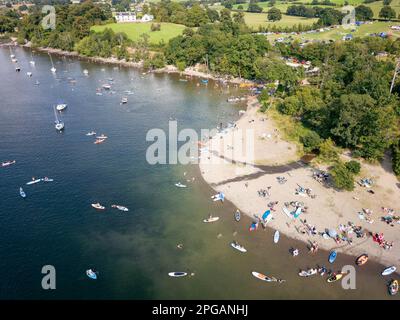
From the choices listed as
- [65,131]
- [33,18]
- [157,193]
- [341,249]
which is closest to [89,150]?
[65,131]

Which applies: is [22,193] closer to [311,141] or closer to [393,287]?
[311,141]

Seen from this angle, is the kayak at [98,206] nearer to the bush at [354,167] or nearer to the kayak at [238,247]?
the kayak at [238,247]

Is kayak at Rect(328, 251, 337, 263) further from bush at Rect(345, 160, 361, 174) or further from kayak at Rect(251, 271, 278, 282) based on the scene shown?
bush at Rect(345, 160, 361, 174)

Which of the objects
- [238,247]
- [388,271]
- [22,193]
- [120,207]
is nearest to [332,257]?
[388,271]

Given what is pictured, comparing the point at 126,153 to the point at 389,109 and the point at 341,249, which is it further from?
Answer: the point at 389,109

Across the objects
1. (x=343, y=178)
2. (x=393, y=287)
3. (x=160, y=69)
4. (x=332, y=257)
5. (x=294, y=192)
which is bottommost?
(x=393, y=287)

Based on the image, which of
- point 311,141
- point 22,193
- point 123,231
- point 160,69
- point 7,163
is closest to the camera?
point 123,231

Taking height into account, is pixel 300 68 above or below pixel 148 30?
below

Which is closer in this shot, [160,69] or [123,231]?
[123,231]
